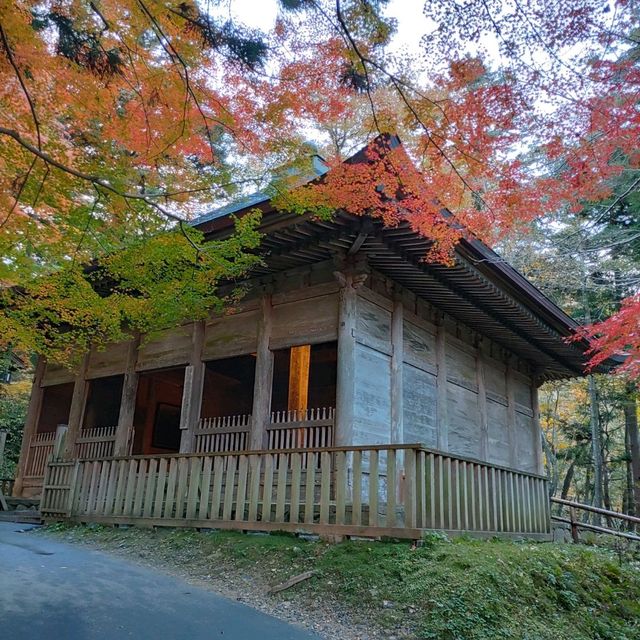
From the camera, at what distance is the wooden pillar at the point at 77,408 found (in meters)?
11.8

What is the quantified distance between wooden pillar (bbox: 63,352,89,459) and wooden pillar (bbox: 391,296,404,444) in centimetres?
695

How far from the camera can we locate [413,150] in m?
7.50

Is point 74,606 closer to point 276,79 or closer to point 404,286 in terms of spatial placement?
point 276,79

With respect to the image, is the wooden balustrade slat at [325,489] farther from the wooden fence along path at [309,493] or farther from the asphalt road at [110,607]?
the asphalt road at [110,607]

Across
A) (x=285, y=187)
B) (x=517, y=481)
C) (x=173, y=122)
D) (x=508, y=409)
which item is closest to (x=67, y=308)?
(x=173, y=122)

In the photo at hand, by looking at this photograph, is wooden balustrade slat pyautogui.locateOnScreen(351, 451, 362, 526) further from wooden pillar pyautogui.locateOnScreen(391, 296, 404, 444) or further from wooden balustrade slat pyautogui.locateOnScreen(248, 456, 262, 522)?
wooden pillar pyautogui.locateOnScreen(391, 296, 404, 444)

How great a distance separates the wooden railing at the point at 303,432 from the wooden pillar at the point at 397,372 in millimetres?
1013

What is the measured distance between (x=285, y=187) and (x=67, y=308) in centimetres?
481

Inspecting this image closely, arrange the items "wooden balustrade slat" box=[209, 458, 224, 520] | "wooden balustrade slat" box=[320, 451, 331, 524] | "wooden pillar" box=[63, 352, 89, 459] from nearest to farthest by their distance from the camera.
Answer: "wooden balustrade slat" box=[320, 451, 331, 524], "wooden balustrade slat" box=[209, 458, 224, 520], "wooden pillar" box=[63, 352, 89, 459]

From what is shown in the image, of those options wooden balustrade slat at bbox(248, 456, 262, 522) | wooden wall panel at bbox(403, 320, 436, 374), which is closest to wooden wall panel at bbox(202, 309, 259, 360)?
wooden wall panel at bbox(403, 320, 436, 374)

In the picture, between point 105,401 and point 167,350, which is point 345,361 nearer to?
point 167,350

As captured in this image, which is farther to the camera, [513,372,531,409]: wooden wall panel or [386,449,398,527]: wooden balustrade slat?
[513,372,531,409]: wooden wall panel

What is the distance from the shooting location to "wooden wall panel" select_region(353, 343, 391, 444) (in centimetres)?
797

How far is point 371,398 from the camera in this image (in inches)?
326
